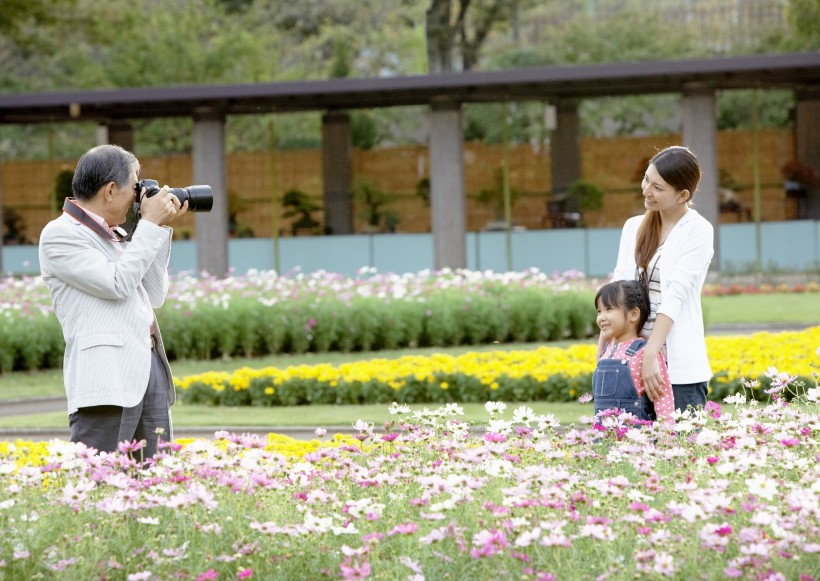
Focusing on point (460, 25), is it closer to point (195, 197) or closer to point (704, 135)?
point (704, 135)

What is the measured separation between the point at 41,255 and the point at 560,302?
1073cm

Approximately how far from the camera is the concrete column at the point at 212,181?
916 inches

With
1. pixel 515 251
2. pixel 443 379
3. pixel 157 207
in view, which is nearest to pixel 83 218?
pixel 157 207

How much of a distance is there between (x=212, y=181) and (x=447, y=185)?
4.26 meters

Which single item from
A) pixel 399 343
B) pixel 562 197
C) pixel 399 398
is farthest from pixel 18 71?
pixel 399 398

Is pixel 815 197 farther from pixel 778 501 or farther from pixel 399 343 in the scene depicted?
pixel 778 501

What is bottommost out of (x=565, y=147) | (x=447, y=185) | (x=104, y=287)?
(x=104, y=287)

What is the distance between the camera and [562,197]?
78.7 feet

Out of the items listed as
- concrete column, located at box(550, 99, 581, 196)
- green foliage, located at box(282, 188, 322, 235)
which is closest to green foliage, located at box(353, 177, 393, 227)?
green foliage, located at box(282, 188, 322, 235)

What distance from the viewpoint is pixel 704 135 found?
22.3 m

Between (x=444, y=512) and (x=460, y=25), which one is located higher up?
(x=460, y=25)

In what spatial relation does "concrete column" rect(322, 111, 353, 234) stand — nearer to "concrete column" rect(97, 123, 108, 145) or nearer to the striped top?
"concrete column" rect(97, 123, 108, 145)

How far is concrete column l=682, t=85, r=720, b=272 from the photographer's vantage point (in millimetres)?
22250

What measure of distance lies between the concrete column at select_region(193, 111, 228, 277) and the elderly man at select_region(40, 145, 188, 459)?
60.6ft
